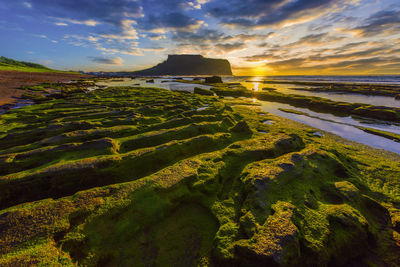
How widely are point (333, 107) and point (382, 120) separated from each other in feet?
22.4

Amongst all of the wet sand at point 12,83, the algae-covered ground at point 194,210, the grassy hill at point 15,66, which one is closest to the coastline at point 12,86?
the wet sand at point 12,83

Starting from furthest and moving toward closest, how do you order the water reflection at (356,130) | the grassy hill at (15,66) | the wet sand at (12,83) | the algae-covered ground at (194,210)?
the grassy hill at (15,66), the wet sand at (12,83), the water reflection at (356,130), the algae-covered ground at (194,210)

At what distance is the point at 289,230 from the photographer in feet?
14.3

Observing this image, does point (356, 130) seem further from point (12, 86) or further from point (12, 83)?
point (12, 83)

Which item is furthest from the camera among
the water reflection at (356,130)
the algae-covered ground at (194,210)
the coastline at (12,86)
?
the coastline at (12,86)

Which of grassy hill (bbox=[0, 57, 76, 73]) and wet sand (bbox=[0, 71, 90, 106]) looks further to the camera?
grassy hill (bbox=[0, 57, 76, 73])

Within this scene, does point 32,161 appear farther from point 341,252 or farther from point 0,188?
point 341,252

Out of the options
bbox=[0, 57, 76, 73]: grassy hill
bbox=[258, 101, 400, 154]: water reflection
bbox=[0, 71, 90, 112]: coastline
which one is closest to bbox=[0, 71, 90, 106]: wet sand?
bbox=[0, 71, 90, 112]: coastline

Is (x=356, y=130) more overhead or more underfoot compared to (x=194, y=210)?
more overhead

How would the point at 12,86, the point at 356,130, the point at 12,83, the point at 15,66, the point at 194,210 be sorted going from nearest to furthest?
1. the point at 194,210
2. the point at 356,130
3. the point at 12,86
4. the point at 12,83
5. the point at 15,66

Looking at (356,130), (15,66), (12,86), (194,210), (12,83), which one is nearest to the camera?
(194,210)

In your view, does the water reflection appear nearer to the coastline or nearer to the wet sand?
the coastline

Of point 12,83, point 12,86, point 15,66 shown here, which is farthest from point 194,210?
point 15,66

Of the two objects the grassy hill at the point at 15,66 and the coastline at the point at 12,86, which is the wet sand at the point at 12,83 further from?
the grassy hill at the point at 15,66
